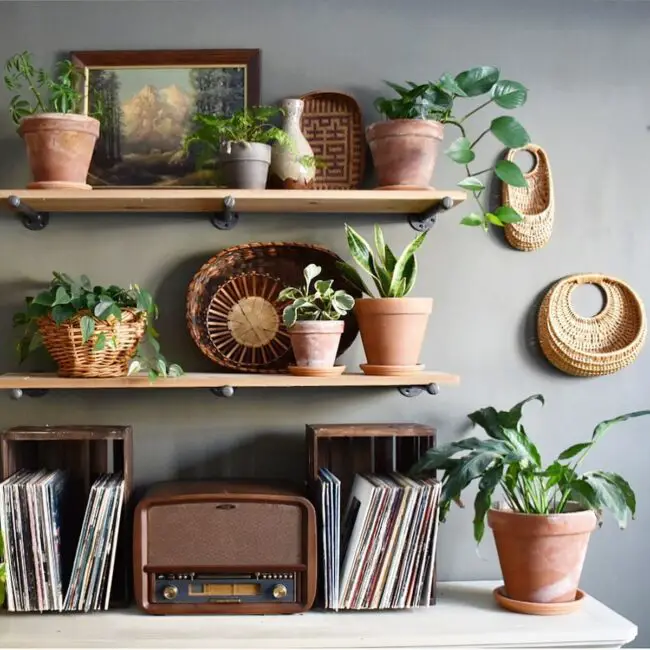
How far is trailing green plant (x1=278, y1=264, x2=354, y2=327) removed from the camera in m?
1.97

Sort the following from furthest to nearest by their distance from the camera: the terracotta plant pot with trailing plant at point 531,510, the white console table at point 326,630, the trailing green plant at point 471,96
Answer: the trailing green plant at point 471,96 → the terracotta plant pot with trailing plant at point 531,510 → the white console table at point 326,630

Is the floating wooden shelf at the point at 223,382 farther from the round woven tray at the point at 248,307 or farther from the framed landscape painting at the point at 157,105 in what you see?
the framed landscape painting at the point at 157,105

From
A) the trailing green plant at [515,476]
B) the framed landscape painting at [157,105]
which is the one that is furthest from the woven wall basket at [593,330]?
the framed landscape painting at [157,105]

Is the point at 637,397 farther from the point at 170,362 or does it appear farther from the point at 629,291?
the point at 170,362

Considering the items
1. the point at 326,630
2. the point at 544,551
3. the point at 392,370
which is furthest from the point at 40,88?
the point at 544,551

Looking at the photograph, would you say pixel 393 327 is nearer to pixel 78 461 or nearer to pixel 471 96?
pixel 471 96

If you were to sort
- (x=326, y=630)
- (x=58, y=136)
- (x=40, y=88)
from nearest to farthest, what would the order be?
(x=326, y=630)
(x=58, y=136)
(x=40, y=88)

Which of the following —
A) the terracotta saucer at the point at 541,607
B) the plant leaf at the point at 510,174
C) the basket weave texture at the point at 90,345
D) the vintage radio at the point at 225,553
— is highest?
the plant leaf at the point at 510,174

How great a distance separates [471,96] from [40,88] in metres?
1.06

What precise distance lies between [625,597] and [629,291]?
794 mm

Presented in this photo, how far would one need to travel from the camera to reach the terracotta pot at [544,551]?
187cm

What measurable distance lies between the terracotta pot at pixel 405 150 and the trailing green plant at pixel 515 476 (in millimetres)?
588

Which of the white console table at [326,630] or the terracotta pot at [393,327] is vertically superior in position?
the terracotta pot at [393,327]

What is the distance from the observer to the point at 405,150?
197 centimetres
